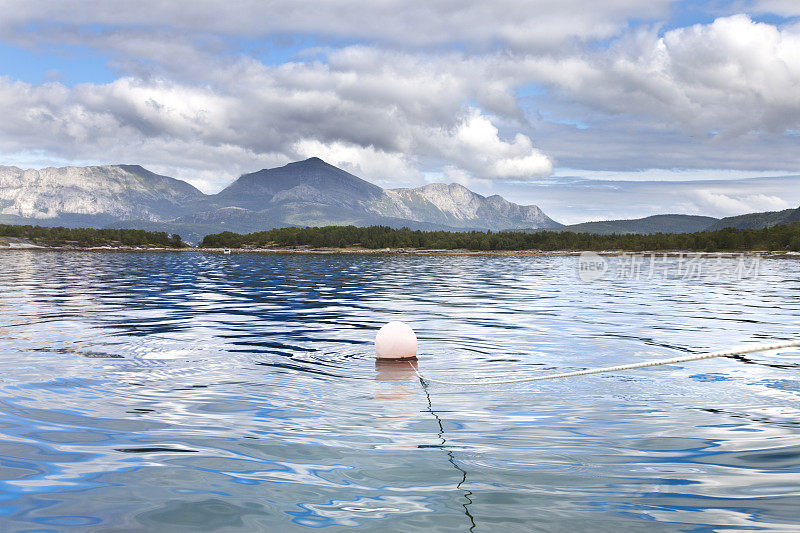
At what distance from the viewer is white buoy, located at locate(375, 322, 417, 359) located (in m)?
19.2

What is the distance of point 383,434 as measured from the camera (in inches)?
446

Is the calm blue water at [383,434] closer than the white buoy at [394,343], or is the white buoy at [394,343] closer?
the calm blue water at [383,434]

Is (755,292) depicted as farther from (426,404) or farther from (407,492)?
(407,492)

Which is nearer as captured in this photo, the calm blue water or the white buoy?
the calm blue water

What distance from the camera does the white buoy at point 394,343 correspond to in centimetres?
1919

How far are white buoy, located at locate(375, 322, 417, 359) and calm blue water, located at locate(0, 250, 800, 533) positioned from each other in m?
0.58

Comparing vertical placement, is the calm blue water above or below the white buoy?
below

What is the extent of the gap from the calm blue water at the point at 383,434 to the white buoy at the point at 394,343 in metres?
0.58

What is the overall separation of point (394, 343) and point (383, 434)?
7876 mm

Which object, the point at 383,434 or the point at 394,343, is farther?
the point at 394,343

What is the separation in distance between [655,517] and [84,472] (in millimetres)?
8074

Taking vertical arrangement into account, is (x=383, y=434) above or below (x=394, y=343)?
below

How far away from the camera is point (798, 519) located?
7.43 meters

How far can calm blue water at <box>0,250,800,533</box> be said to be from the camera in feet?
25.5
